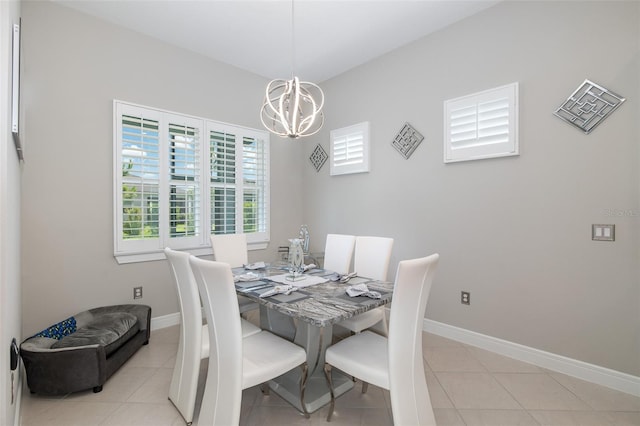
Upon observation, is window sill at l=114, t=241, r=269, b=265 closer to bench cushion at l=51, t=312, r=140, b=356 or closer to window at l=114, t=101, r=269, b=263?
window at l=114, t=101, r=269, b=263

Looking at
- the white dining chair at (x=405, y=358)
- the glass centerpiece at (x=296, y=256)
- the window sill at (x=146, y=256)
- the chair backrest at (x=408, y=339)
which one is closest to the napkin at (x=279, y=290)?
the glass centerpiece at (x=296, y=256)

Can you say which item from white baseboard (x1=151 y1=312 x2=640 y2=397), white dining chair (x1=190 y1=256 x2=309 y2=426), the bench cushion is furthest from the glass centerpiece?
the bench cushion

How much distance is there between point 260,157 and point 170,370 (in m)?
2.68

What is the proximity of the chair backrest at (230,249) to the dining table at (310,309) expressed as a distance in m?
0.59

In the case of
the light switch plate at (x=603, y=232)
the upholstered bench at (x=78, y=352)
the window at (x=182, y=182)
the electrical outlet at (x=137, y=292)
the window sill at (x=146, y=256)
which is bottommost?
the upholstered bench at (x=78, y=352)

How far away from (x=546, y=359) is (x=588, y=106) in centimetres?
196

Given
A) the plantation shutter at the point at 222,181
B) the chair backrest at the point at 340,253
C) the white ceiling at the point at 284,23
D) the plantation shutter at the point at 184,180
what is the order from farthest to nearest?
the plantation shutter at the point at 222,181 → the plantation shutter at the point at 184,180 → the chair backrest at the point at 340,253 → the white ceiling at the point at 284,23

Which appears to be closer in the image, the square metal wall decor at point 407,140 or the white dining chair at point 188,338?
the white dining chair at point 188,338

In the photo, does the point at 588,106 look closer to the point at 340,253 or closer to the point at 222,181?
the point at 340,253

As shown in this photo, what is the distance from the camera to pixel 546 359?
2.41m

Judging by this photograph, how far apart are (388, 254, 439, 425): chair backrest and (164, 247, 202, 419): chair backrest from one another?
3.63 ft

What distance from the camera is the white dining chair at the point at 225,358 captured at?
4.74 feet

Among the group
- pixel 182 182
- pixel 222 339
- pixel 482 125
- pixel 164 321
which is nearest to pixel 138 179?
pixel 182 182

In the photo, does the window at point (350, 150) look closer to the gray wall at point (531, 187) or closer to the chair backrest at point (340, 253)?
the gray wall at point (531, 187)
